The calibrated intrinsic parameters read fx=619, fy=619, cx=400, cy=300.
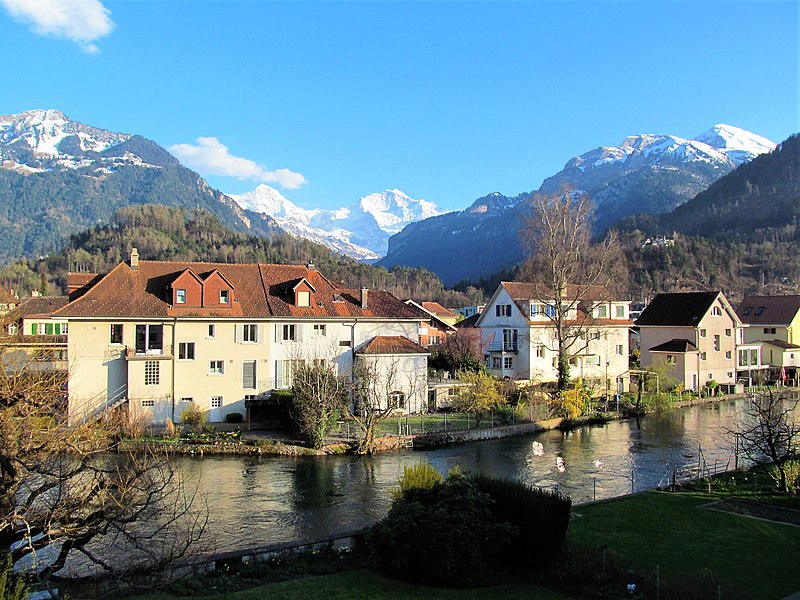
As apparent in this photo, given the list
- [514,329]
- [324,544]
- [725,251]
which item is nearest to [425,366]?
[514,329]

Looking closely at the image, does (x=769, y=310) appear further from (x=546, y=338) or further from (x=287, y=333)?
(x=287, y=333)

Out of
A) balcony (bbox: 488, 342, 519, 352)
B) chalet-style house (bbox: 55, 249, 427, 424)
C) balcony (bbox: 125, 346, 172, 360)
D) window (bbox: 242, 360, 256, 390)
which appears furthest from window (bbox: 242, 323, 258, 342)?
balcony (bbox: 488, 342, 519, 352)

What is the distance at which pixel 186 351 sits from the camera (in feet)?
122

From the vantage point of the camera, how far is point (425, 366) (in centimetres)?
4194

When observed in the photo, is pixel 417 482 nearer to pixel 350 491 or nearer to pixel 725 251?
pixel 350 491

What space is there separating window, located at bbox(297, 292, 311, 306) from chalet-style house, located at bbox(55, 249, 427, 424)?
76 millimetres

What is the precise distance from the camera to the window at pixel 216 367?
3781 cm

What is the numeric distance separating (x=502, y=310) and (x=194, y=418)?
1151 inches

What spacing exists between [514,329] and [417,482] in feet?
123

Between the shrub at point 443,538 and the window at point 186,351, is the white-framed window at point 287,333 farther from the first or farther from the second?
the shrub at point 443,538

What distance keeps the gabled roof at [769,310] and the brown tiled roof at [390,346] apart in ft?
161

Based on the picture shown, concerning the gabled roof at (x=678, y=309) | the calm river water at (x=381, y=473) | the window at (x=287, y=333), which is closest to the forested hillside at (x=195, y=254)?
the gabled roof at (x=678, y=309)

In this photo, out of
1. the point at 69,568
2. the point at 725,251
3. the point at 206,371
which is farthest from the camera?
the point at 725,251

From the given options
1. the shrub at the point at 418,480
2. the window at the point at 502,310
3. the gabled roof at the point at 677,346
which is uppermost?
the window at the point at 502,310
